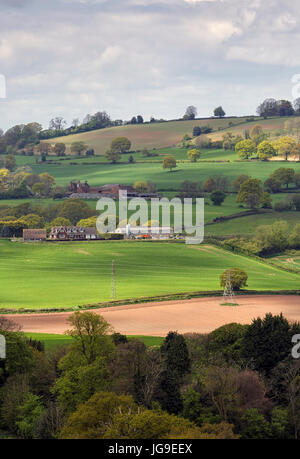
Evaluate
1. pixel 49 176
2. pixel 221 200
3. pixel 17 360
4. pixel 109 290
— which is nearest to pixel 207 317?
pixel 109 290

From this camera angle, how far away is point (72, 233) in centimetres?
13400

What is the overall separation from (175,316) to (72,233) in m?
61.0

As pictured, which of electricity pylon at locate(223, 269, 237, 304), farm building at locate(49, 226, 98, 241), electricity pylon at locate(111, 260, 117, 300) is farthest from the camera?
farm building at locate(49, 226, 98, 241)

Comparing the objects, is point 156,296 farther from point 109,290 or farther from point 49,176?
point 49,176

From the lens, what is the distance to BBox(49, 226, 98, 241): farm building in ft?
434

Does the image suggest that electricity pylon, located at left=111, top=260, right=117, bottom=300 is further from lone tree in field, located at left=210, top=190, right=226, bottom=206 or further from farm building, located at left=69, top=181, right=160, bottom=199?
farm building, located at left=69, top=181, right=160, bottom=199

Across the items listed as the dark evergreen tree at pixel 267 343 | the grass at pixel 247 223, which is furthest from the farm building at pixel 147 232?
the dark evergreen tree at pixel 267 343

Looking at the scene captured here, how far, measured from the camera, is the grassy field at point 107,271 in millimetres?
88250

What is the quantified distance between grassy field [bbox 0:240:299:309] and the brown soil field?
5454mm

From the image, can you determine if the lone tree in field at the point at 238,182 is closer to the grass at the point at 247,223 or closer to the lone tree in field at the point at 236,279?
the grass at the point at 247,223

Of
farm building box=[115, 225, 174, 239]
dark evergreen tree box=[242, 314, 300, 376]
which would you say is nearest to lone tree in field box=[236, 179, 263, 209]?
farm building box=[115, 225, 174, 239]

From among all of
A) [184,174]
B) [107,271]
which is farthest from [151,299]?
[184,174]

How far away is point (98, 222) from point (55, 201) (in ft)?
106

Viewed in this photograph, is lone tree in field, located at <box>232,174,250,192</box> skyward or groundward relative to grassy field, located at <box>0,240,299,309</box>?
skyward
